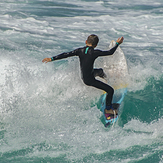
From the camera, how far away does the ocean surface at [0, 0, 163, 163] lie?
4285mm

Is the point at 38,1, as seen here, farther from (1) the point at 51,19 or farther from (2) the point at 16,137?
(2) the point at 16,137

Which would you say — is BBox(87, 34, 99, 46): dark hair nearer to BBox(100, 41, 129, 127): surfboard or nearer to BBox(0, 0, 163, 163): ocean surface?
BBox(100, 41, 129, 127): surfboard

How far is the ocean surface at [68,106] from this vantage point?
429 cm

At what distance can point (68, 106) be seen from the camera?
18.3 feet

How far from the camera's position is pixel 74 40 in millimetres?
9992

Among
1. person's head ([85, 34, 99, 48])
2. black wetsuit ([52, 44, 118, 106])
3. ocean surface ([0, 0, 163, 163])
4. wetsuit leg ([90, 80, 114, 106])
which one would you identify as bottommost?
ocean surface ([0, 0, 163, 163])

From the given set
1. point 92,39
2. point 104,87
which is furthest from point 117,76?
point 92,39

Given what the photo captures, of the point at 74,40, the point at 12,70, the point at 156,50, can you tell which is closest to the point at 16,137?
the point at 12,70

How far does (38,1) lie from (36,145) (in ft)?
45.6

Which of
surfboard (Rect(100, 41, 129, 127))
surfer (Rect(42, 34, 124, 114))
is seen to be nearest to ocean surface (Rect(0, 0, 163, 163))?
surfboard (Rect(100, 41, 129, 127))

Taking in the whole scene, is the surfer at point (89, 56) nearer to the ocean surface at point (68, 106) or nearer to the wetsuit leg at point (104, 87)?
the wetsuit leg at point (104, 87)

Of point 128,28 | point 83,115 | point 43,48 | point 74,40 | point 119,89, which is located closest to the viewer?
point 83,115

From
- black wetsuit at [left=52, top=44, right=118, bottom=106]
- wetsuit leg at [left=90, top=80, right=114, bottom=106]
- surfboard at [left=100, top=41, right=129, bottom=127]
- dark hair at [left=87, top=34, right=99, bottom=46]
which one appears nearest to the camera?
dark hair at [left=87, top=34, right=99, bottom=46]

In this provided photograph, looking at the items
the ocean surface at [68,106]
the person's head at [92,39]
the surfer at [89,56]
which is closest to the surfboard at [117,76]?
the ocean surface at [68,106]
